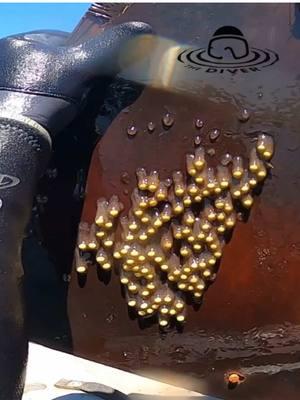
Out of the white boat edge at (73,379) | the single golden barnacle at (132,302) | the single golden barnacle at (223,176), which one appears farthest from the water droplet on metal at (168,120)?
the white boat edge at (73,379)

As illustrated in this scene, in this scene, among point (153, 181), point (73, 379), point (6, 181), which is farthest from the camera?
point (73, 379)

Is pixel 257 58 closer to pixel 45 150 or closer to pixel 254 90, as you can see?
pixel 254 90

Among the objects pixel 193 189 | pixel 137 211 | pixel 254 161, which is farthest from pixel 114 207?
pixel 254 161

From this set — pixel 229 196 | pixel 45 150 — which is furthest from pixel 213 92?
pixel 45 150

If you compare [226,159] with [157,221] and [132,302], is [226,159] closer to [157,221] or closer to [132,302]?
[157,221]

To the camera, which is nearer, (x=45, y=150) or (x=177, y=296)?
(x=45, y=150)

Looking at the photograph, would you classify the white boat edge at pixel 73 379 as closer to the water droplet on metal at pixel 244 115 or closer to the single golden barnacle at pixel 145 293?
the single golden barnacle at pixel 145 293

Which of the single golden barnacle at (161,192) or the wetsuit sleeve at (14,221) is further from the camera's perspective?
the single golden barnacle at (161,192)
